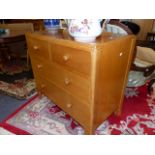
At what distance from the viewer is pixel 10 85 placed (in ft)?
7.80

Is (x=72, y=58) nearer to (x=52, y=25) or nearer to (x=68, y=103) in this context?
(x=68, y=103)

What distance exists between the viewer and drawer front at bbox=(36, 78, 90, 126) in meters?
1.24

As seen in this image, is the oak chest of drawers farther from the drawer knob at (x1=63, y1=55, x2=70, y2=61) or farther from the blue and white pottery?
the blue and white pottery

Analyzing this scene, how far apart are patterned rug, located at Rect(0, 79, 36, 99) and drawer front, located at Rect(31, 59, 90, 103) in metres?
0.66

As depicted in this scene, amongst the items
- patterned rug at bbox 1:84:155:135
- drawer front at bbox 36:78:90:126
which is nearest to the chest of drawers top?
drawer front at bbox 36:78:90:126

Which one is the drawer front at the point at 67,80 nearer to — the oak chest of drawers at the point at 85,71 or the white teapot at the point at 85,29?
the oak chest of drawers at the point at 85,71

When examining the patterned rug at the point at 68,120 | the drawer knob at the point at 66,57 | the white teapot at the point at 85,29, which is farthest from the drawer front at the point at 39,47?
the patterned rug at the point at 68,120

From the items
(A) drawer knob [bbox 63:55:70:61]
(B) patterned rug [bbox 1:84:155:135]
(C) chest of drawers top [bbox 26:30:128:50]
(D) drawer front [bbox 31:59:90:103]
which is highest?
(C) chest of drawers top [bbox 26:30:128:50]

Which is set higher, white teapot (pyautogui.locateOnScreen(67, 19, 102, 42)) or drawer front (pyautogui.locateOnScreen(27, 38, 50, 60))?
white teapot (pyautogui.locateOnScreen(67, 19, 102, 42))

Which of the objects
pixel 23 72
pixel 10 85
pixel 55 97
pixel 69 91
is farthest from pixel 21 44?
pixel 69 91

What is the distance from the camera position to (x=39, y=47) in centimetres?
141

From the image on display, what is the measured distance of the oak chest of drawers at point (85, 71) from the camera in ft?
3.26
